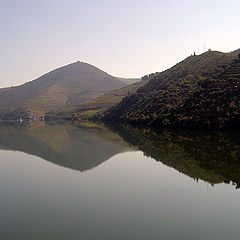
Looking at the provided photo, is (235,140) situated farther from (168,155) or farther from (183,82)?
(183,82)

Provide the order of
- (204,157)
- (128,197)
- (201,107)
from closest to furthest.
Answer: (128,197) < (204,157) < (201,107)

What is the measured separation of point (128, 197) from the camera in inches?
1183

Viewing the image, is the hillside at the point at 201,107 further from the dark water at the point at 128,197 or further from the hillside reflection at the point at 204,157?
the dark water at the point at 128,197

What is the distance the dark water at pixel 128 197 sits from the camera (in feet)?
70.0

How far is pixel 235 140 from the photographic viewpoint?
205ft

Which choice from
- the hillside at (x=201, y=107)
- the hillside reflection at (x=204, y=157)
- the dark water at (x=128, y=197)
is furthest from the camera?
the hillside at (x=201, y=107)

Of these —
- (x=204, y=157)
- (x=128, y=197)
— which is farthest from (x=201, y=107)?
(x=128, y=197)

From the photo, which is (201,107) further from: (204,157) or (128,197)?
(128,197)

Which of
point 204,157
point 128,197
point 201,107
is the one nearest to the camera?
point 128,197

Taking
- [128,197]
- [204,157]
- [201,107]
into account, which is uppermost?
[201,107]

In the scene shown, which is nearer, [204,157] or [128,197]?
[128,197]

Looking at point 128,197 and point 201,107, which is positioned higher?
point 201,107

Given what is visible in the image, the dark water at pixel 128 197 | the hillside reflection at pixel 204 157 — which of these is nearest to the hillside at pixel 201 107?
the hillside reflection at pixel 204 157

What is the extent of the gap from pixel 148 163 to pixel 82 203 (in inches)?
892
